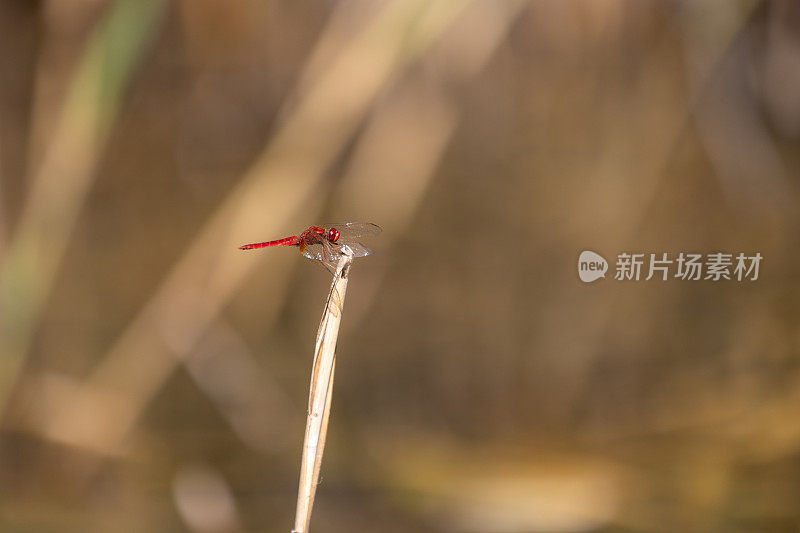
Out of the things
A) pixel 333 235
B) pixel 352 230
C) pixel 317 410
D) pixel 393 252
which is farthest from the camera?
pixel 393 252

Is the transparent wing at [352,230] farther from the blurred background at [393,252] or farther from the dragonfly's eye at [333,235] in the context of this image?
the blurred background at [393,252]

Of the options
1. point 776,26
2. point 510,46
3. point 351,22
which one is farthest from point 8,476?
point 776,26

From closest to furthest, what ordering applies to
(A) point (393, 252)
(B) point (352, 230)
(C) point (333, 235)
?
(C) point (333, 235) < (B) point (352, 230) < (A) point (393, 252)

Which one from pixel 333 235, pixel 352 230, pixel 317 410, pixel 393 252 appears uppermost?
pixel 393 252

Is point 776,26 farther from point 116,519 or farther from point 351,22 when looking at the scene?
point 116,519

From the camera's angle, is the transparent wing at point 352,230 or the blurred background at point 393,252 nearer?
the transparent wing at point 352,230

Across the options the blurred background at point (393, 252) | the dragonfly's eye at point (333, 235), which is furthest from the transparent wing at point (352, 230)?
the blurred background at point (393, 252)

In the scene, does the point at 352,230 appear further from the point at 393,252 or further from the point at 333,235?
the point at 393,252

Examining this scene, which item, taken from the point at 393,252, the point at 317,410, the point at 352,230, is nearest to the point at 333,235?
the point at 352,230
